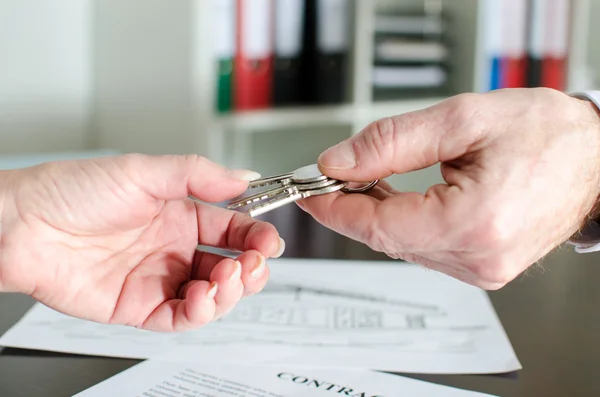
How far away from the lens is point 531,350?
736 mm

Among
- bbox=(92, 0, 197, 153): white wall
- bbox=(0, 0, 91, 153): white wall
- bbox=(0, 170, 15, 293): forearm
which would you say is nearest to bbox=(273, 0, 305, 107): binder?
bbox=(92, 0, 197, 153): white wall

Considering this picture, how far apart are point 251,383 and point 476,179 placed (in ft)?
0.92

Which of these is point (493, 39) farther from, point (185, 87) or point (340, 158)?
point (340, 158)

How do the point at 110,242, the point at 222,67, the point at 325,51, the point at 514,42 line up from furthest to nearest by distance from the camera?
the point at 514,42, the point at 325,51, the point at 222,67, the point at 110,242

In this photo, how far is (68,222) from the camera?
67 centimetres

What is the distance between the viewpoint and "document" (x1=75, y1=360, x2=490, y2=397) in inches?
24.2

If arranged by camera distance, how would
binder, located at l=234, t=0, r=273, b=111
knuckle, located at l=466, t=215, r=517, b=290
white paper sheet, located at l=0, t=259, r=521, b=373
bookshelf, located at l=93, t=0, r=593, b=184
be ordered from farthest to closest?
binder, located at l=234, t=0, r=273, b=111, bookshelf, located at l=93, t=0, r=593, b=184, white paper sheet, located at l=0, t=259, r=521, b=373, knuckle, located at l=466, t=215, r=517, b=290

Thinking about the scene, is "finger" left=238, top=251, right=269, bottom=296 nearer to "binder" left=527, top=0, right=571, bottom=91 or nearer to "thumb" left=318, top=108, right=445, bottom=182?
"thumb" left=318, top=108, right=445, bottom=182

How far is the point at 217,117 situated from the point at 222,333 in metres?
1.31

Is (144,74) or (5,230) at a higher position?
(144,74)

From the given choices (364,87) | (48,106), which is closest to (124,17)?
(48,106)

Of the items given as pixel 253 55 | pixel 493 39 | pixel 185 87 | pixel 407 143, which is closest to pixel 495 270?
pixel 407 143

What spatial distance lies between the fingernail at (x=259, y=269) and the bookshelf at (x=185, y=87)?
4.19 feet

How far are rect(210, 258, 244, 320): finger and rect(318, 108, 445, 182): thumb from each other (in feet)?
0.41
